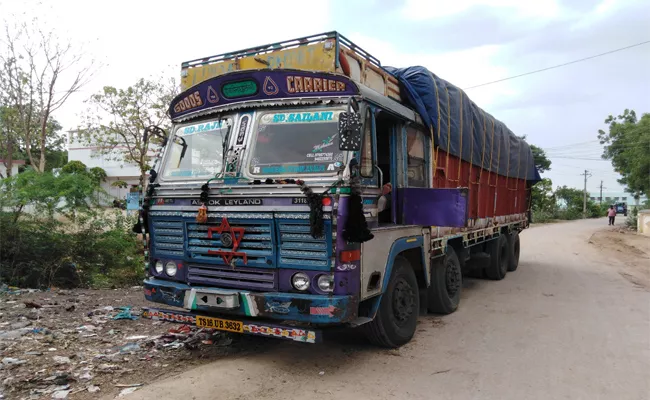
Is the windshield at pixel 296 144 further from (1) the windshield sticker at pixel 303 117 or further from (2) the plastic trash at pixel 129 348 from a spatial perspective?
(2) the plastic trash at pixel 129 348

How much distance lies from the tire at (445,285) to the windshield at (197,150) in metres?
3.26

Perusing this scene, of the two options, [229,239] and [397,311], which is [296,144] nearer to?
[229,239]

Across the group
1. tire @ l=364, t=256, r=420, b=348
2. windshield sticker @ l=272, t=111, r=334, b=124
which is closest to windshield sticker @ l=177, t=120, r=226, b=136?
windshield sticker @ l=272, t=111, r=334, b=124

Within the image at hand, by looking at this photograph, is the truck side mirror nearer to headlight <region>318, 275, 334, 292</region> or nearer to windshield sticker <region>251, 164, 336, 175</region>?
windshield sticker <region>251, 164, 336, 175</region>

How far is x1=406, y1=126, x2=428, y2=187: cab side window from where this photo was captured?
5.34m

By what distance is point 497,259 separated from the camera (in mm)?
9320

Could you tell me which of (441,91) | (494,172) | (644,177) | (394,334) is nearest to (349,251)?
(394,334)

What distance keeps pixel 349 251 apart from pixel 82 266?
6095mm

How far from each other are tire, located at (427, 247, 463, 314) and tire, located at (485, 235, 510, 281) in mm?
2823

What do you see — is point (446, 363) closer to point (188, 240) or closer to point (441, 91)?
point (188, 240)

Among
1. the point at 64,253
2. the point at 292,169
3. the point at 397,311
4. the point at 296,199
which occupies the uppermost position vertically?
the point at 292,169

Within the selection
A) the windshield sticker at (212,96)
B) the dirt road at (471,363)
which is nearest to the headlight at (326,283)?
the dirt road at (471,363)

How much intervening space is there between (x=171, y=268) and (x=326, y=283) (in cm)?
171

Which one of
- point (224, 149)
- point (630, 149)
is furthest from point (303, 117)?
point (630, 149)
